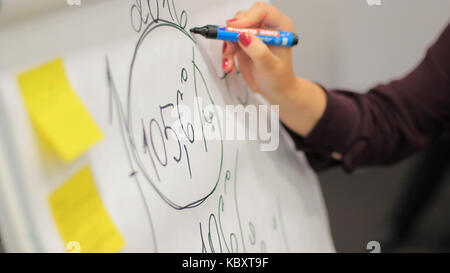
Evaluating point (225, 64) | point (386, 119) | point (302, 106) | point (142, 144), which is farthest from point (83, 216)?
point (386, 119)

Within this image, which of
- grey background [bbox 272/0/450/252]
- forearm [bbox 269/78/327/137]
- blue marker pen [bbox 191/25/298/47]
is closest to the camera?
blue marker pen [bbox 191/25/298/47]

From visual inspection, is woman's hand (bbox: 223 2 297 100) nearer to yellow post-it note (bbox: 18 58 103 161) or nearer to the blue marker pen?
the blue marker pen

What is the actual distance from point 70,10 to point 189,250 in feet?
0.78

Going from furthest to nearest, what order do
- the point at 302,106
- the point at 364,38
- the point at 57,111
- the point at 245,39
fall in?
1. the point at 364,38
2. the point at 302,106
3. the point at 245,39
4. the point at 57,111

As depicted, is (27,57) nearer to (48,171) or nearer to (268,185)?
(48,171)

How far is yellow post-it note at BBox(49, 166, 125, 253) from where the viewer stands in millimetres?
286

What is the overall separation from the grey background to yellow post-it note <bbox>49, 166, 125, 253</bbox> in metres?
0.52

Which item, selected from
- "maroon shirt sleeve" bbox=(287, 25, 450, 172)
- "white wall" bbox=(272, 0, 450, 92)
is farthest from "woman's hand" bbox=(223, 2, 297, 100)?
"white wall" bbox=(272, 0, 450, 92)

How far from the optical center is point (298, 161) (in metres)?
0.63

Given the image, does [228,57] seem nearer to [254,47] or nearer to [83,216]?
[254,47]

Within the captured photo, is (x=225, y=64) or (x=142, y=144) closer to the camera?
(x=142, y=144)

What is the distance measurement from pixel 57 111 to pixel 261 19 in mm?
295

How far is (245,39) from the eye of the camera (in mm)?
439

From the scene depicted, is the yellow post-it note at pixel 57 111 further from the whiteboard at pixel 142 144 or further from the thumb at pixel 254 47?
the thumb at pixel 254 47
